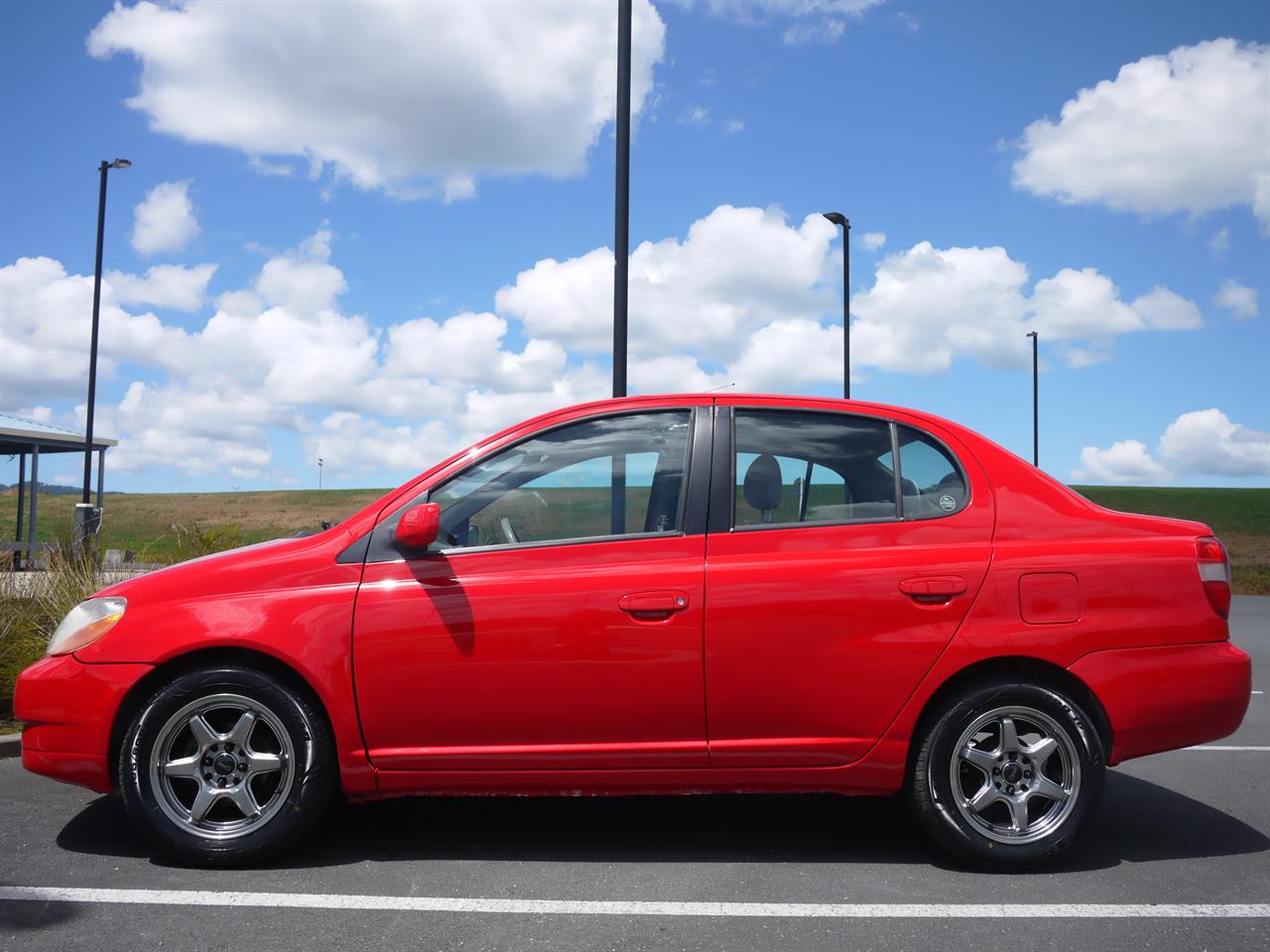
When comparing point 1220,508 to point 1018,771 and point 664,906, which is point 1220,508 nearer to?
point 1018,771

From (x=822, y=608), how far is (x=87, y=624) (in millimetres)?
2834

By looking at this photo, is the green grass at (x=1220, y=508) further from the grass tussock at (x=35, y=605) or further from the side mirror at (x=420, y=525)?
the side mirror at (x=420, y=525)

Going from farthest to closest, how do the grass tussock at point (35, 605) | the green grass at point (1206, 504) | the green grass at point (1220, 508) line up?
1. the green grass at point (1206, 504)
2. the green grass at point (1220, 508)
3. the grass tussock at point (35, 605)

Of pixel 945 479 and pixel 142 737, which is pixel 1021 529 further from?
pixel 142 737

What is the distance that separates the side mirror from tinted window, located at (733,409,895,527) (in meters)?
1.17

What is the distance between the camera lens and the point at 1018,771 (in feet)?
14.2

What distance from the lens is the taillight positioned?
14.5 ft

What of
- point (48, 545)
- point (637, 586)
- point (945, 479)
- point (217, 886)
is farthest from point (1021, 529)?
point (48, 545)

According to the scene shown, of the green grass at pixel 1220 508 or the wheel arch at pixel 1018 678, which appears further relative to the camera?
the green grass at pixel 1220 508

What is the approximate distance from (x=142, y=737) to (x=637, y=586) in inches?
76.4

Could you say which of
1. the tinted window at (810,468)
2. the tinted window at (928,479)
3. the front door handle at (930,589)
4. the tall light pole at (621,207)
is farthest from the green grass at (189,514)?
the front door handle at (930,589)

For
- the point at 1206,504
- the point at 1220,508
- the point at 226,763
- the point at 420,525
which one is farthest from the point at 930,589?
the point at 1206,504

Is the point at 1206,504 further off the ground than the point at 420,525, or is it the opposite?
the point at 1206,504

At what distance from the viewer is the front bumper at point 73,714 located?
4.26m
